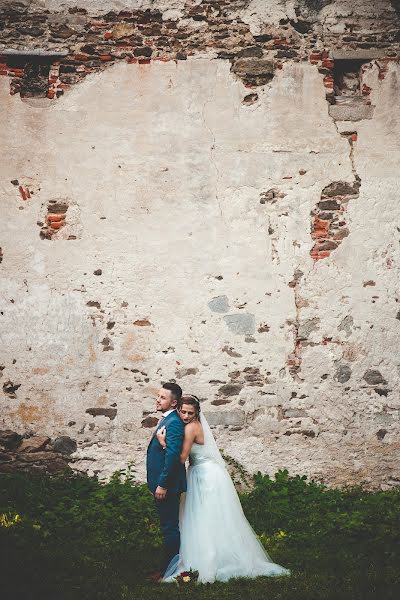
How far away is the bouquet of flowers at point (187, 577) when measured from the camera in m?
4.77

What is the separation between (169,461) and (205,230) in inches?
112

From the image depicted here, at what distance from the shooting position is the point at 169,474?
16.2 ft

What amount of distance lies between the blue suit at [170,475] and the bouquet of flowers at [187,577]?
0.25 metres

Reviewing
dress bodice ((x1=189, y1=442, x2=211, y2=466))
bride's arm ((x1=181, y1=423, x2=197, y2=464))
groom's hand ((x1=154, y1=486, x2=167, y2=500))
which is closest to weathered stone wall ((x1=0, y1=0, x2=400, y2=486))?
dress bodice ((x1=189, y1=442, x2=211, y2=466))

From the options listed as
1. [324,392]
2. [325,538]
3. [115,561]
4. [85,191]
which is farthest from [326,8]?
[115,561]

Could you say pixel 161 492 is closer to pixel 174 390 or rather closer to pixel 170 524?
pixel 170 524

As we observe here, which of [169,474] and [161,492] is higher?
[169,474]

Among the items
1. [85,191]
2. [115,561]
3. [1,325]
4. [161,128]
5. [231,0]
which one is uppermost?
[231,0]

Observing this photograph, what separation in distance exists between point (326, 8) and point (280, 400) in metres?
4.43

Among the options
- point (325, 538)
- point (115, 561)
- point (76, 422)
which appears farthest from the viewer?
point (76, 422)

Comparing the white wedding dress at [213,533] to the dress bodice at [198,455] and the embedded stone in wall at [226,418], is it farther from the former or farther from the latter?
the embedded stone in wall at [226,418]

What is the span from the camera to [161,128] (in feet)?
22.6

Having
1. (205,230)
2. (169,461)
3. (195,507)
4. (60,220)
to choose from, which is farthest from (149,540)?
(60,220)

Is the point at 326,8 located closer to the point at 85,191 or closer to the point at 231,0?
the point at 231,0
